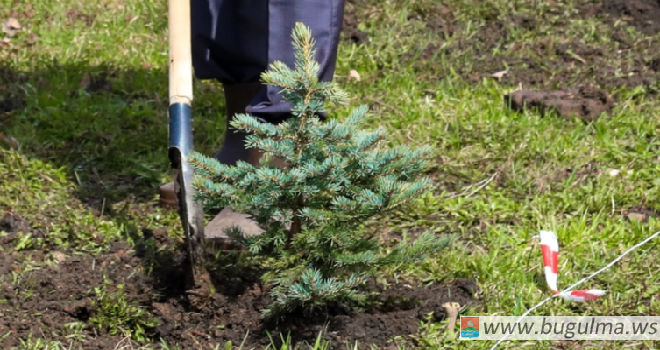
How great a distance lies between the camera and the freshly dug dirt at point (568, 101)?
367 centimetres

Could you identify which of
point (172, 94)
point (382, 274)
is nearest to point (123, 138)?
point (172, 94)

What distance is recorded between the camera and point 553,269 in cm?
253

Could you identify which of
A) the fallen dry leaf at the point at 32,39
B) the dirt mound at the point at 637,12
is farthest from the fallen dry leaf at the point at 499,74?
the fallen dry leaf at the point at 32,39

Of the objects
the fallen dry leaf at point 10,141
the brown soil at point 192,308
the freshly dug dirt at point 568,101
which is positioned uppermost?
the freshly dug dirt at point 568,101

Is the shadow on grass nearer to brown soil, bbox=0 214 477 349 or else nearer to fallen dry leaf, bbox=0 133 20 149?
fallen dry leaf, bbox=0 133 20 149

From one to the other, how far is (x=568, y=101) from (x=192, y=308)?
2211 mm

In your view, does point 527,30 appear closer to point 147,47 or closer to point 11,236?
point 147,47

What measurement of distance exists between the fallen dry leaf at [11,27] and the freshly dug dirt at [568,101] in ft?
9.70

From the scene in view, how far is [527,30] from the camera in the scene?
4.65m

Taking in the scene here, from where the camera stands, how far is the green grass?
2.61 metres

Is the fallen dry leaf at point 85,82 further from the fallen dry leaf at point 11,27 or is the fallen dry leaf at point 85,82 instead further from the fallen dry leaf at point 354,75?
the fallen dry leaf at point 354,75

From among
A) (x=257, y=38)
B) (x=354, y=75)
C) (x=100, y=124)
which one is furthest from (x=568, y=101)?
(x=100, y=124)

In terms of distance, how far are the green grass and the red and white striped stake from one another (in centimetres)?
3

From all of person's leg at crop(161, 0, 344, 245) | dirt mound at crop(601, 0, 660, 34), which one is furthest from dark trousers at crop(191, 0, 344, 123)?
dirt mound at crop(601, 0, 660, 34)
